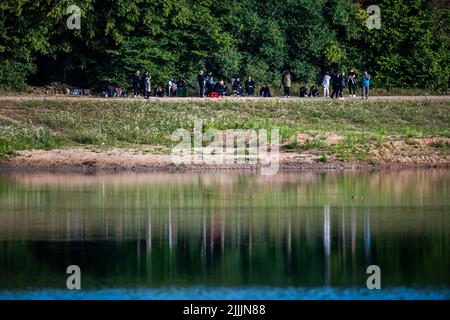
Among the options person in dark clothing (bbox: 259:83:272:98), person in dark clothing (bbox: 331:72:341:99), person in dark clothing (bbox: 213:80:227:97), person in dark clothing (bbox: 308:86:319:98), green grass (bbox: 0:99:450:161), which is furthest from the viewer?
person in dark clothing (bbox: 308:86:319:98)

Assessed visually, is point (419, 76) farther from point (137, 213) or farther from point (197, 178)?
point (137, 213)

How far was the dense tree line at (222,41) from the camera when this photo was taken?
7412 centimetres

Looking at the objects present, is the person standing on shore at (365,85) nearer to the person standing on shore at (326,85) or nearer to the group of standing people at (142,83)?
the person standing on shore at (326,85)

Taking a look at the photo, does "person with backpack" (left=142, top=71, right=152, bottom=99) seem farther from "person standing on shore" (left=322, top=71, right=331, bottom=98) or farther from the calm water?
the calm water

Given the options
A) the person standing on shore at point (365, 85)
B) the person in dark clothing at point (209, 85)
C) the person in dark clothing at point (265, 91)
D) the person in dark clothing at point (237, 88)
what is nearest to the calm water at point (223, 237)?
the person standing on shore at point (365, 85)

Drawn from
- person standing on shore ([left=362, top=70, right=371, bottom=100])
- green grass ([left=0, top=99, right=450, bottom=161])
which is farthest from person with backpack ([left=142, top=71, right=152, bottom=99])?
person standing on shore ([left=362, top=70, right=371, bottom=100])

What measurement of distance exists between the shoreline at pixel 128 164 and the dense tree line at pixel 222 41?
17.8 meters

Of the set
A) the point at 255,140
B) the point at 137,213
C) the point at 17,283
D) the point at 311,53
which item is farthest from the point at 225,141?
the point at 17,283

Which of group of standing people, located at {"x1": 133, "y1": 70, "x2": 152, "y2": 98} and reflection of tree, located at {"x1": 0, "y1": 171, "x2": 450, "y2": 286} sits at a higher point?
group of standing people, located at {"x1": 133, "y1": 70, "x2": 152, "y2": 98}

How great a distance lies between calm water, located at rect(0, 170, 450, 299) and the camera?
29.5 m

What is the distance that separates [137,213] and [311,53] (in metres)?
42.3

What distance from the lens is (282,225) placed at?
3803 centimetres

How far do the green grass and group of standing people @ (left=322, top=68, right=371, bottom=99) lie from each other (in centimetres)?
328

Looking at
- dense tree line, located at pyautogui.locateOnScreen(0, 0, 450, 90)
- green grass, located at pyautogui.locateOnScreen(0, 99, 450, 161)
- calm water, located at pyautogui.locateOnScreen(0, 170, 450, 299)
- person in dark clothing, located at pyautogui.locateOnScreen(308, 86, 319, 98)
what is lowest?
calm water, located at pyautogui.locateOnScreen(0, 170, 450, 299)
